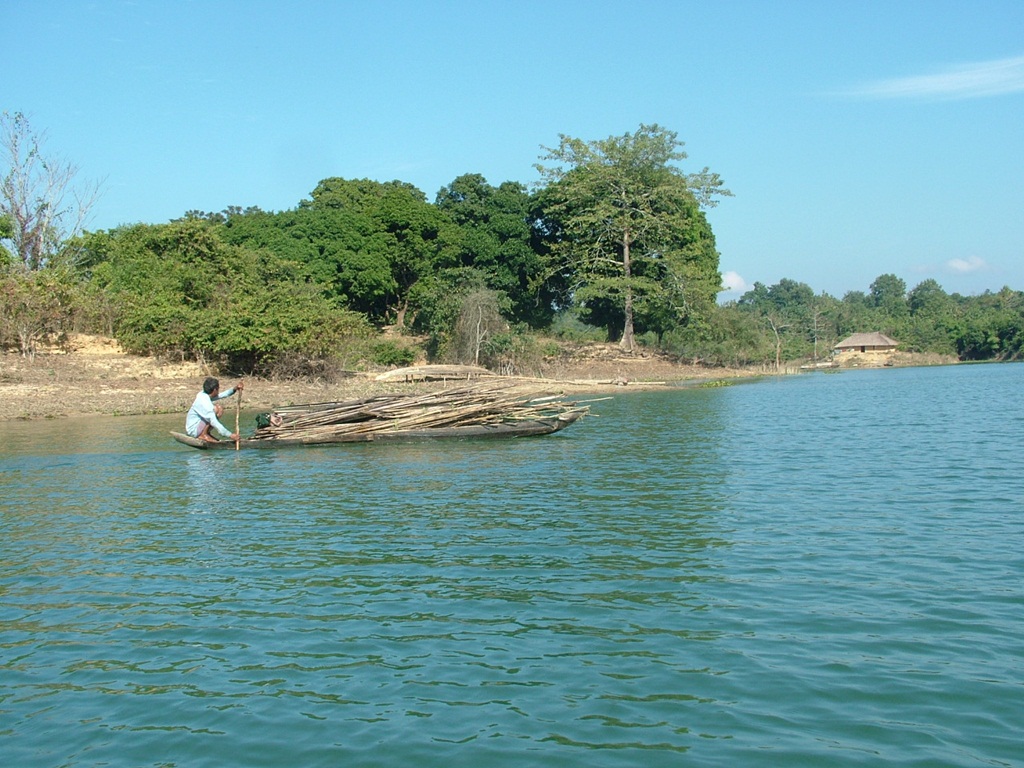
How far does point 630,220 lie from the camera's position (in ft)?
177

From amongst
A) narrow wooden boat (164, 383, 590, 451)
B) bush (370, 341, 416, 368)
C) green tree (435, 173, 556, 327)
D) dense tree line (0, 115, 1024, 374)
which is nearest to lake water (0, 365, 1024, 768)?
narrow wooden boat (164, 383, 590, 451)

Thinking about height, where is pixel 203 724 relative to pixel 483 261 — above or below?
below

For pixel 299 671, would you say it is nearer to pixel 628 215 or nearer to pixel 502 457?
pixel 502 457

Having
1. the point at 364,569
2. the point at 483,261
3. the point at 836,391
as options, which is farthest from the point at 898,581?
the point at 483,261

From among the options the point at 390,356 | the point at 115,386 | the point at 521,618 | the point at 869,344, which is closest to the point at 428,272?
the point at 390,356

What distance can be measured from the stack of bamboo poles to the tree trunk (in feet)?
105

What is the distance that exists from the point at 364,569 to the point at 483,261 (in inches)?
1779

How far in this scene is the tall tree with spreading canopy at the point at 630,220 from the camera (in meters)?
53.3

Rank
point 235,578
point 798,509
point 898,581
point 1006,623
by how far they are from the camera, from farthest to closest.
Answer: point 798,509 < point 235,578 < point 898,581 < point 1006,623

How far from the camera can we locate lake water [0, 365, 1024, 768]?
5.82 metres

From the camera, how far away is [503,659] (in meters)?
7.02

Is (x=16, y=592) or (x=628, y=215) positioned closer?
(x=16, y=592)

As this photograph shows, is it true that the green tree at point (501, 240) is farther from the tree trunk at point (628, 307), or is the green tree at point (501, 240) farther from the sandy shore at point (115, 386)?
the sandy shore at point (115, 386)

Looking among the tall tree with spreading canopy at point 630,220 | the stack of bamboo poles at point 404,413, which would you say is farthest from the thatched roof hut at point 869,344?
the stack of bamboo poles at point 404,413
